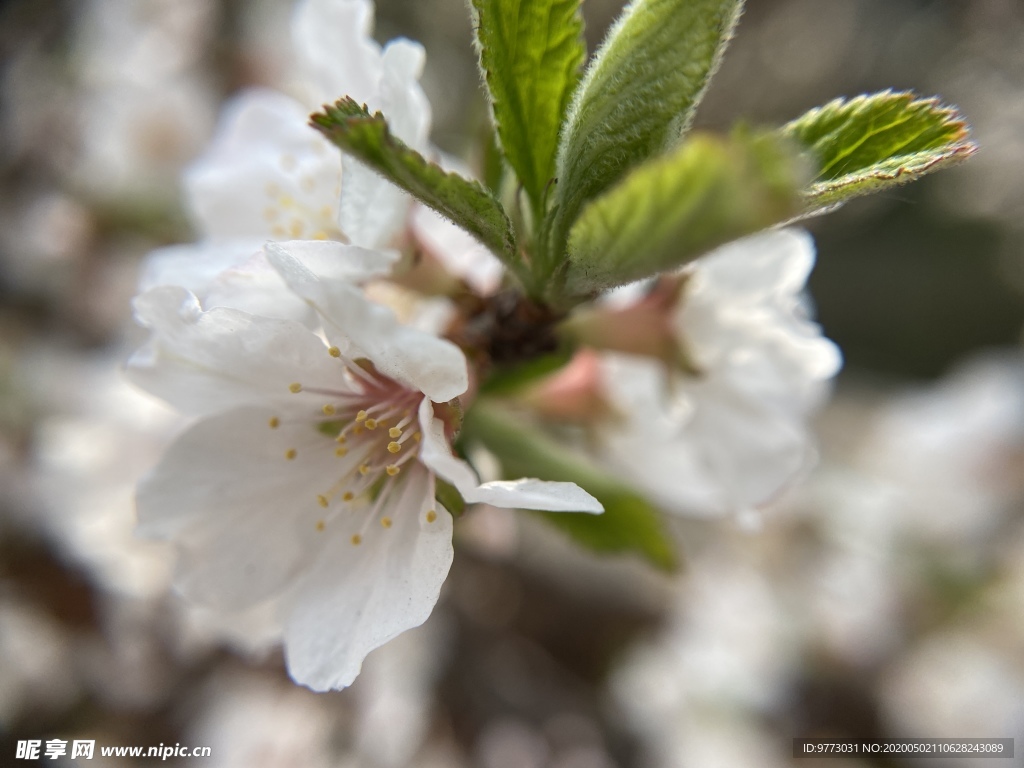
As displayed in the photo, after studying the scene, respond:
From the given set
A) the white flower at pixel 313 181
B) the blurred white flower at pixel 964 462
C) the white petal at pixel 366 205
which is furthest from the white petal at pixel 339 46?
the blurred white flower at pixel 964 462

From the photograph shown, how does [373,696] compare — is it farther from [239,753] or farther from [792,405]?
[792,405]

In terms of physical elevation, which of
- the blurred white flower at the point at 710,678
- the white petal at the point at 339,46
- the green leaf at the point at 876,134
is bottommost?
the blurred white flower at the point at 710,678

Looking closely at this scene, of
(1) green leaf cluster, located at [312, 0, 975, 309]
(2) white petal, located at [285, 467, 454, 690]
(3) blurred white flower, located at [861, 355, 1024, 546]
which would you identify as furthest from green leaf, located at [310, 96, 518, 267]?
(3) blurred white flower, located at [861, 355, 1024, 546]

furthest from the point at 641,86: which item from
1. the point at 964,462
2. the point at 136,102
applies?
the point at 964,462

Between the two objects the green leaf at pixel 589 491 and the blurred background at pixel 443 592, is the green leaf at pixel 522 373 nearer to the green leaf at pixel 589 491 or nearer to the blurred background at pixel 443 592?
the green leaf at pixel 589 491

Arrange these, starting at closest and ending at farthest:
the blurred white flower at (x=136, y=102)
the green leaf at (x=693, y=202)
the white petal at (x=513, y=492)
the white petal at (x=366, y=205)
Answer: the green leaf at (x=693, y=202)
the white petal at (x=513, y=492)
the white petal at (x=366, y=205)
the blurred white flower at (x=136, y=102)

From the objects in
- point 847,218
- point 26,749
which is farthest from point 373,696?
point 847,218
